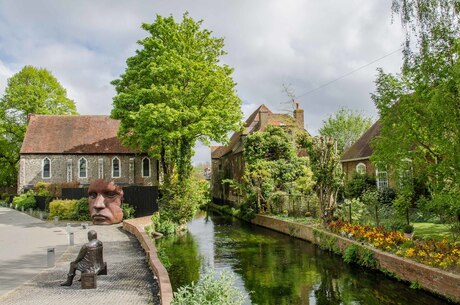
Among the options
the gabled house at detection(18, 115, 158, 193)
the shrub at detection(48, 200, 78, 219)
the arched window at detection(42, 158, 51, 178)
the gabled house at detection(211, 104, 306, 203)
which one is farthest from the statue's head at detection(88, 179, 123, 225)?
the arched window at detection(42, 158, 51, 178)

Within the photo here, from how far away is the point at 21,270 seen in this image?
12938mm

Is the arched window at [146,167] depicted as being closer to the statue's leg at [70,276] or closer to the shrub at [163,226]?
the shrub at [163,226]

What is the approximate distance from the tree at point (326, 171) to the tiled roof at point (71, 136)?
1094 inches

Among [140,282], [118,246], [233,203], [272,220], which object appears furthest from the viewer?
[233,203]

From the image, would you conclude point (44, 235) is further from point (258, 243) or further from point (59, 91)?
point (59, 91)

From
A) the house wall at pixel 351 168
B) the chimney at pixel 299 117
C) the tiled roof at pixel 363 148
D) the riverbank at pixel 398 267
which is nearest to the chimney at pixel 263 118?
the chimney at pixel 299 117

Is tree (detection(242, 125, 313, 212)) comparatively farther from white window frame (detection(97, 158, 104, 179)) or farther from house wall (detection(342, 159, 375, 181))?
white window frame (detection(97, 158, 104, 179))

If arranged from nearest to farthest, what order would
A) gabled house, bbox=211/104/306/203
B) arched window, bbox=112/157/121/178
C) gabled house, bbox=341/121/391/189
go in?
gabled house, bbox=341/121/391/189
gabled house, bbox=211/104/306/203
arched window, bbox=112/157/121/178

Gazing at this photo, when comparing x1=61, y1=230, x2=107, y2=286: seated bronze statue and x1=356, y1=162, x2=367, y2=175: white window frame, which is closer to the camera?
x1=61, y1=230, x2=107, y2=286: seated bronze statue

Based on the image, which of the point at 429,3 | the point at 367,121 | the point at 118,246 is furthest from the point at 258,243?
the point at 367,121

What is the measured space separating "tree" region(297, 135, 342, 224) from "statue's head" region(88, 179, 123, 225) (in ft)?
40.4

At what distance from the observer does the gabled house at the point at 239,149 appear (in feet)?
132

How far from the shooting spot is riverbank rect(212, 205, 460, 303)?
11.0 m

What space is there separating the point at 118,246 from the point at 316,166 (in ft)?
35.4
